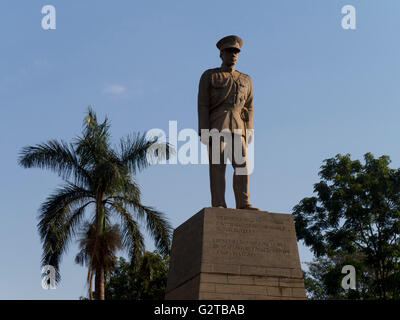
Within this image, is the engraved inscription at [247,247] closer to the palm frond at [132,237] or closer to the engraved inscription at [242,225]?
the engraved inscription at [242,225]

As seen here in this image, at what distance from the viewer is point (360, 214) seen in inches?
927

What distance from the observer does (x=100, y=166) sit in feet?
61.9

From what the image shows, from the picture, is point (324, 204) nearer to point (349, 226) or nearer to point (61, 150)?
point (349, 226)

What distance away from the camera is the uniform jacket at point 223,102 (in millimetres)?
11133

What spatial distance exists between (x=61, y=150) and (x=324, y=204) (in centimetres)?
1080

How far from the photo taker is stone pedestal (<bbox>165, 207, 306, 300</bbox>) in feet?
31.4

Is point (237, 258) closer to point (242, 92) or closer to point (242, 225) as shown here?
point (242, 225)

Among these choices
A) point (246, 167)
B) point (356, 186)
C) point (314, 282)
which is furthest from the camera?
point (314, 282)

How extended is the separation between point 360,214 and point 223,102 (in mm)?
13867

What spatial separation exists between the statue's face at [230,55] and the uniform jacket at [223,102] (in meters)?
0.20

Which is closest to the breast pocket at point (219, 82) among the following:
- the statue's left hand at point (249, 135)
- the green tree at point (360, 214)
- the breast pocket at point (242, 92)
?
the breast pocket at point (242, 92)

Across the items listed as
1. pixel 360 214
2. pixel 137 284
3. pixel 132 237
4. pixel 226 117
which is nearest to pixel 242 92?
pixel 226 117

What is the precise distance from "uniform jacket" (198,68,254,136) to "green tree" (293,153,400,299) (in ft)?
43.7
